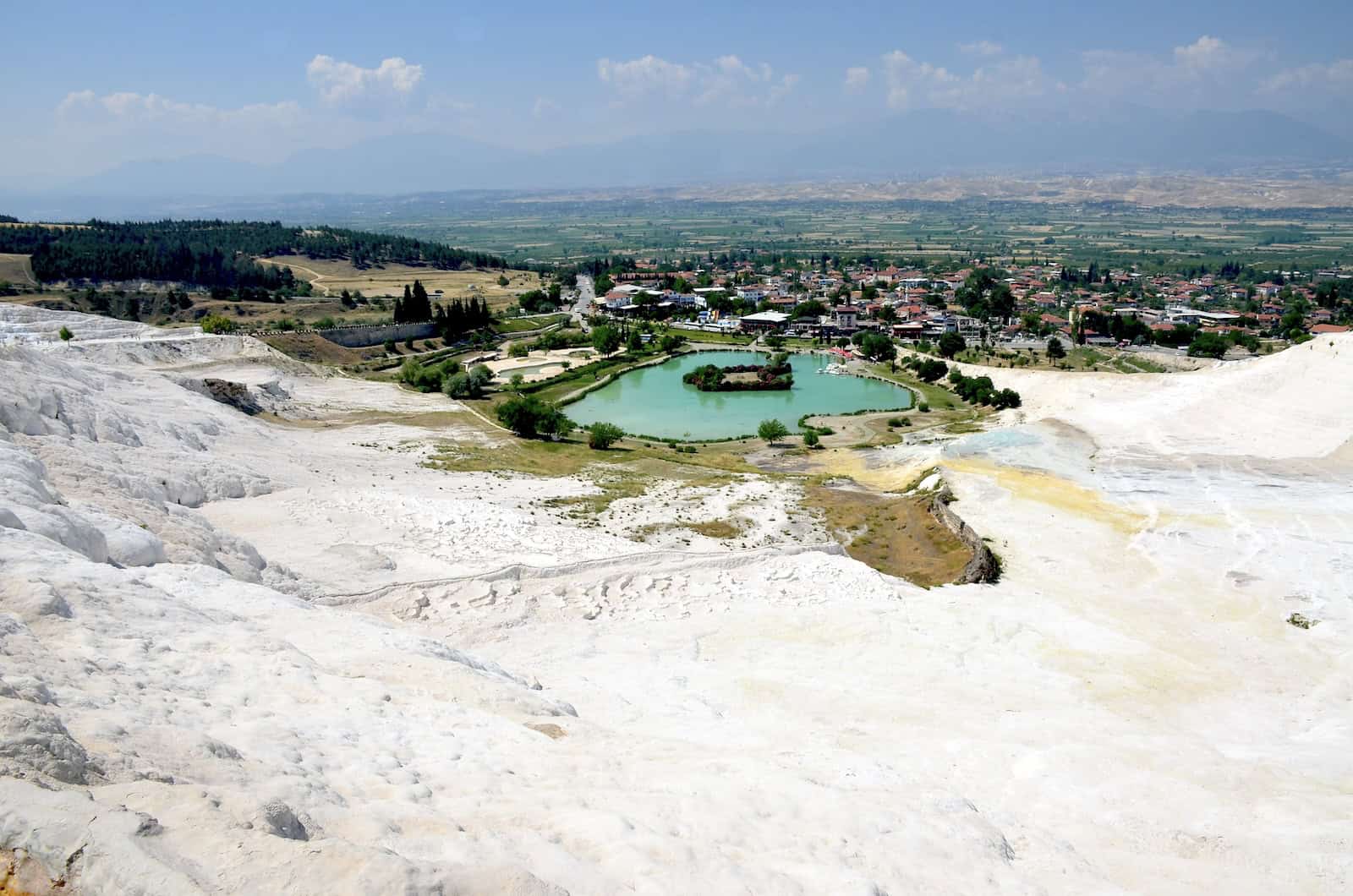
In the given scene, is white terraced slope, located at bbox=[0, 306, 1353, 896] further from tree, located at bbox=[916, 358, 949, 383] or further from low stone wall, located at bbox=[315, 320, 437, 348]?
low stone wall, located at bbox=[315, 320, 437, 348]

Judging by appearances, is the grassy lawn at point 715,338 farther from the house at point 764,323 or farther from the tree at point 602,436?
the tree at point 602,436

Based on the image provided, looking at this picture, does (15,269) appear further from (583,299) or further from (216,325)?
(583,299)

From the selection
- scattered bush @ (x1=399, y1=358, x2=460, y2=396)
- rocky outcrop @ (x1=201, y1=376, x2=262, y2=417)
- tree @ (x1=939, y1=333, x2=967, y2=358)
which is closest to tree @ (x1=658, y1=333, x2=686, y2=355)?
scattered bush @ (x1=399, y1=358, x2=460, y2=396)

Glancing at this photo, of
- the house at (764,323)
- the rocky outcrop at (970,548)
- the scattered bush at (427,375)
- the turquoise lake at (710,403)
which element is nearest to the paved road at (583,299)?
the house at (764,323)

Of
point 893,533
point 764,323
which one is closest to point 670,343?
point 764,323

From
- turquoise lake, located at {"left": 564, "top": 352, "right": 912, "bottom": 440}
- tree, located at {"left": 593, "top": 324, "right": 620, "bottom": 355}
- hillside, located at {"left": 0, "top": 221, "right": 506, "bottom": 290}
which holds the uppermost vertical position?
hillside, located at {"left": 0, "top": 221, "right": 506, "bottom": 290}

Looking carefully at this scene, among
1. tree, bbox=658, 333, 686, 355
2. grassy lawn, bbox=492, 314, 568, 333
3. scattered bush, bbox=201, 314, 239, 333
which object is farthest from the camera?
grassy lawn, bbox=492, 314, 568, 333

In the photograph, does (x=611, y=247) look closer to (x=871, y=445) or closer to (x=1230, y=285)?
(x=1230, y=285)
